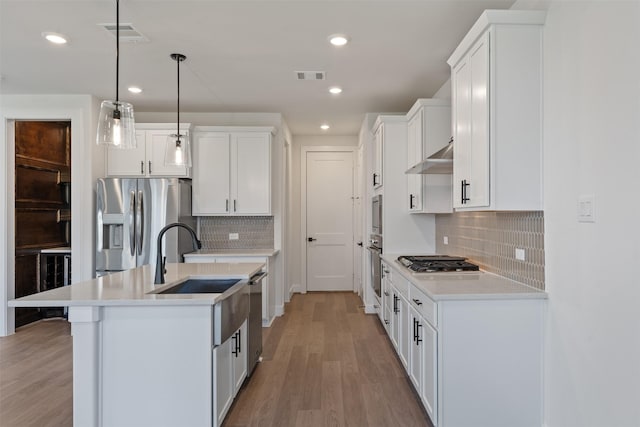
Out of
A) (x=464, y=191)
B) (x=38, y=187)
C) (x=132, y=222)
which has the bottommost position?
(x=132, y=222)

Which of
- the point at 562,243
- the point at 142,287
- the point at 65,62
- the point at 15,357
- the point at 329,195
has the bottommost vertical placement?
the point at 15,357

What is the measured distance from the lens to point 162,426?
2035 mm

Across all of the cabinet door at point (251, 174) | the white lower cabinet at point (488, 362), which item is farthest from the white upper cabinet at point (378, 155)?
the white lower cabinet at point (488, 362)

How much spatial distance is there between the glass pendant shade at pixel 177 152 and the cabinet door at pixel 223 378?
Answer: 1503mm

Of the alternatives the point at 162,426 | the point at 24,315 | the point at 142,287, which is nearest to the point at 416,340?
the point at 162,426

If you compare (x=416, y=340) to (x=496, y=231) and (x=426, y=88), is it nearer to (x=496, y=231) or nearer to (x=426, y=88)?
(x=496, y=231)

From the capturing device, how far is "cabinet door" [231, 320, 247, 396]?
2561 mm

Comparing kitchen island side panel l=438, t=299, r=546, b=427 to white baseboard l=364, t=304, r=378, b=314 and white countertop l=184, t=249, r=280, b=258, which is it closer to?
white countertop l=184, t=249, r=280, b=258

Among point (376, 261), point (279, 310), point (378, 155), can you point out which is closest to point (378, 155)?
point (378, 155)

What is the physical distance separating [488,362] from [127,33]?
3262 millimetres

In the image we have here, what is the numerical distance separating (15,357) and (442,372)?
3837mm

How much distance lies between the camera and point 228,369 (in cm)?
241

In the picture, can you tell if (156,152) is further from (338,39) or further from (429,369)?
(429,369)

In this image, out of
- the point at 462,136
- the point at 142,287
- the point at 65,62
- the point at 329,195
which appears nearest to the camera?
the point at 142,287
